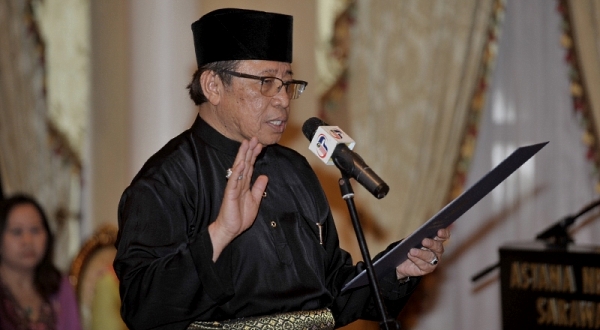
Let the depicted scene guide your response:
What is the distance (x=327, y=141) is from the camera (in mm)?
2215

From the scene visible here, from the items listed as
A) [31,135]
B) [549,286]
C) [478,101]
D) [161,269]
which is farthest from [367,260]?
[31,135]

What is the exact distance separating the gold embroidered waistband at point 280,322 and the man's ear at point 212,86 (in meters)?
0.68

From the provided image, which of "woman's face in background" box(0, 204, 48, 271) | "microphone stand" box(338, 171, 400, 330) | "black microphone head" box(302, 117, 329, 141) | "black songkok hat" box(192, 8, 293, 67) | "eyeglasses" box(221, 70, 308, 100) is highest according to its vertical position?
"black songkok hat" box(192, 8, 293, 67)

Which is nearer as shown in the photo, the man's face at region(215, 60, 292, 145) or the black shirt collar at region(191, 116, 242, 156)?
the man's face at region(215, 60, 292, 145)

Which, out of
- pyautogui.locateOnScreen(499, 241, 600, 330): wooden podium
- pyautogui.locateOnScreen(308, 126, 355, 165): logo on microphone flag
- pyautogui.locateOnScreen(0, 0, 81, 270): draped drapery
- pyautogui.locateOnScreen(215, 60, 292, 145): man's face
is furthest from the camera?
pyautogui.locateOnScreen(0, 0, 81, 270): draped drapery

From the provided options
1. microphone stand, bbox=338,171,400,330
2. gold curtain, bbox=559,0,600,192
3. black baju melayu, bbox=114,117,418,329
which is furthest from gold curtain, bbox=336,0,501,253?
microphone stand, bbox=338,171,400,330

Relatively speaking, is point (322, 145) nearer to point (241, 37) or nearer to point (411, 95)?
point (241, 37)

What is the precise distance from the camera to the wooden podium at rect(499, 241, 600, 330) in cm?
457

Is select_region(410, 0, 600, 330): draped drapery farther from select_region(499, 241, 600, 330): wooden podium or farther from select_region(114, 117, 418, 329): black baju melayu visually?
select_region(114, 117, 418, 329): black baju melayu

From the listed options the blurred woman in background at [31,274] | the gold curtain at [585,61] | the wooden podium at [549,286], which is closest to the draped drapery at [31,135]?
the blurred woman in background at [31,274]

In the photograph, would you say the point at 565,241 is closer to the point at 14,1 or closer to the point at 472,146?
the point at 472,146

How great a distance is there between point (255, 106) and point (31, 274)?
9.40 ft

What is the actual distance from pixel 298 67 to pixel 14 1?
218cm

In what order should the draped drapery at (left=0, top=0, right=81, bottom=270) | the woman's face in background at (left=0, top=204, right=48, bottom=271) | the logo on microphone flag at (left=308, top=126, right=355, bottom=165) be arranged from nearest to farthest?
1. the logo on microphone flag at (left=308, top=126, right=355, bottom=165)
2. the woman's face in background at (left=0, top=204, right=48, bottom=271)
3. the draped drapery at (left=0, top=0, right=81, bottom=270)
